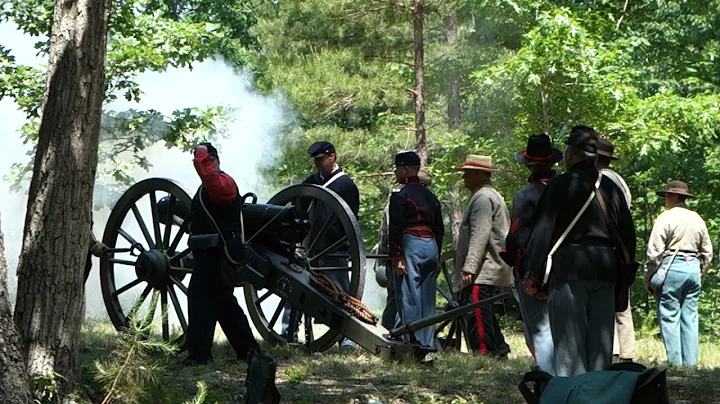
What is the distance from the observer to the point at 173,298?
8148 millimetres

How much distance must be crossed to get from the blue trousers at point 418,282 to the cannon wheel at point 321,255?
422mm

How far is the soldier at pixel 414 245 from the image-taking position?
8.45 m

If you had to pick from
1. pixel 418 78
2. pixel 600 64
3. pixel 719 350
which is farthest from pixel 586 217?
pixel 418 78

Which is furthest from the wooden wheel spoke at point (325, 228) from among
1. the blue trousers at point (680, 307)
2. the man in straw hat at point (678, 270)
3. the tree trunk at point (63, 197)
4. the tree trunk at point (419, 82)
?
the tree trunk at point (419, 82)

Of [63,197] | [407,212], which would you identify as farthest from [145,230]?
[63,197]

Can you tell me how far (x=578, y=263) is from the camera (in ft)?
18.6

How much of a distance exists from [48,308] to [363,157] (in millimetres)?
20871

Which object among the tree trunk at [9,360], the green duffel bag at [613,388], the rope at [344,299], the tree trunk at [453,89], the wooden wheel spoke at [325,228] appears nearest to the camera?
the green duffel bag at [613,388]

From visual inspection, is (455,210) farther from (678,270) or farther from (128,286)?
(128,286)

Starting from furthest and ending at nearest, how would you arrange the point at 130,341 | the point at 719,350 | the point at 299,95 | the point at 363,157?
1. the point at 363,157
2. the point at 299,95
3. the point at 719,350
4. the point at 130,341

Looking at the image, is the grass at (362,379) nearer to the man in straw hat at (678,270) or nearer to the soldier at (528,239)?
the soldier at (528,239)

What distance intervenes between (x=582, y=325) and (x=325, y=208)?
3084 mm

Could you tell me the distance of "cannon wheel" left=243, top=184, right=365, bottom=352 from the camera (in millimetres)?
8008

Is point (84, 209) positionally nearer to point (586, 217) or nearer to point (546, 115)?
point (586, 217)
